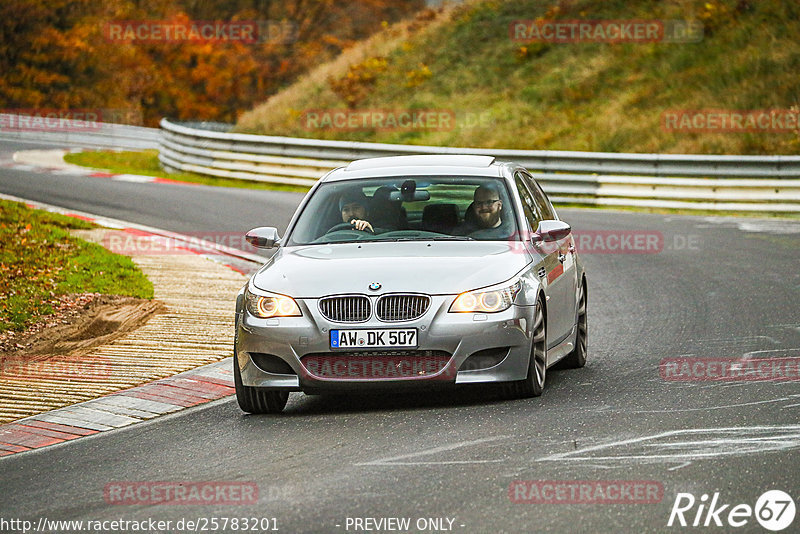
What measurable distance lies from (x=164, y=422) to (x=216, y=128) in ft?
101

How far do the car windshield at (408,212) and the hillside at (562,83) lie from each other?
724 inches

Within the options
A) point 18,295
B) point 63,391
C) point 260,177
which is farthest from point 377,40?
point 63,391

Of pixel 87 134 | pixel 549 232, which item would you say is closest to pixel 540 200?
pixel 549 232

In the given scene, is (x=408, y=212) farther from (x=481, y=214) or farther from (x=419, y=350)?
(x=419, y=350)

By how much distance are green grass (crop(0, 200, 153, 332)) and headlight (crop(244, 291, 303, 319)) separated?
3776 millimetres

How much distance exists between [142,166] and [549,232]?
27405 mm

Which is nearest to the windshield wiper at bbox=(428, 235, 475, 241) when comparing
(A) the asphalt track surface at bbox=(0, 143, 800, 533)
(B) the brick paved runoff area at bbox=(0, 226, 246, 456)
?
(A) the asphalt track surface at bbox=(0, 143, 800, 533)

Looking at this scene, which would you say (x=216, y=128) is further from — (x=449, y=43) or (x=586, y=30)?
(x=586, y=30)

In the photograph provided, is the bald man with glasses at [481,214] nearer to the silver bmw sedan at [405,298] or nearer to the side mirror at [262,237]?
the silver bmw sedan at [405,298]

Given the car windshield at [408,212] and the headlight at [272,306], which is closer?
the headlight at [272,306]

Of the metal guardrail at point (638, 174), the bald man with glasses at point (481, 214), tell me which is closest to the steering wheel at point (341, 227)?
the bald man with glasses at point (481, 214)

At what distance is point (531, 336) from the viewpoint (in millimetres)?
8383

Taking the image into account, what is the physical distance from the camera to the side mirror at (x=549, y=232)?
9180mm

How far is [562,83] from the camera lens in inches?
1389
